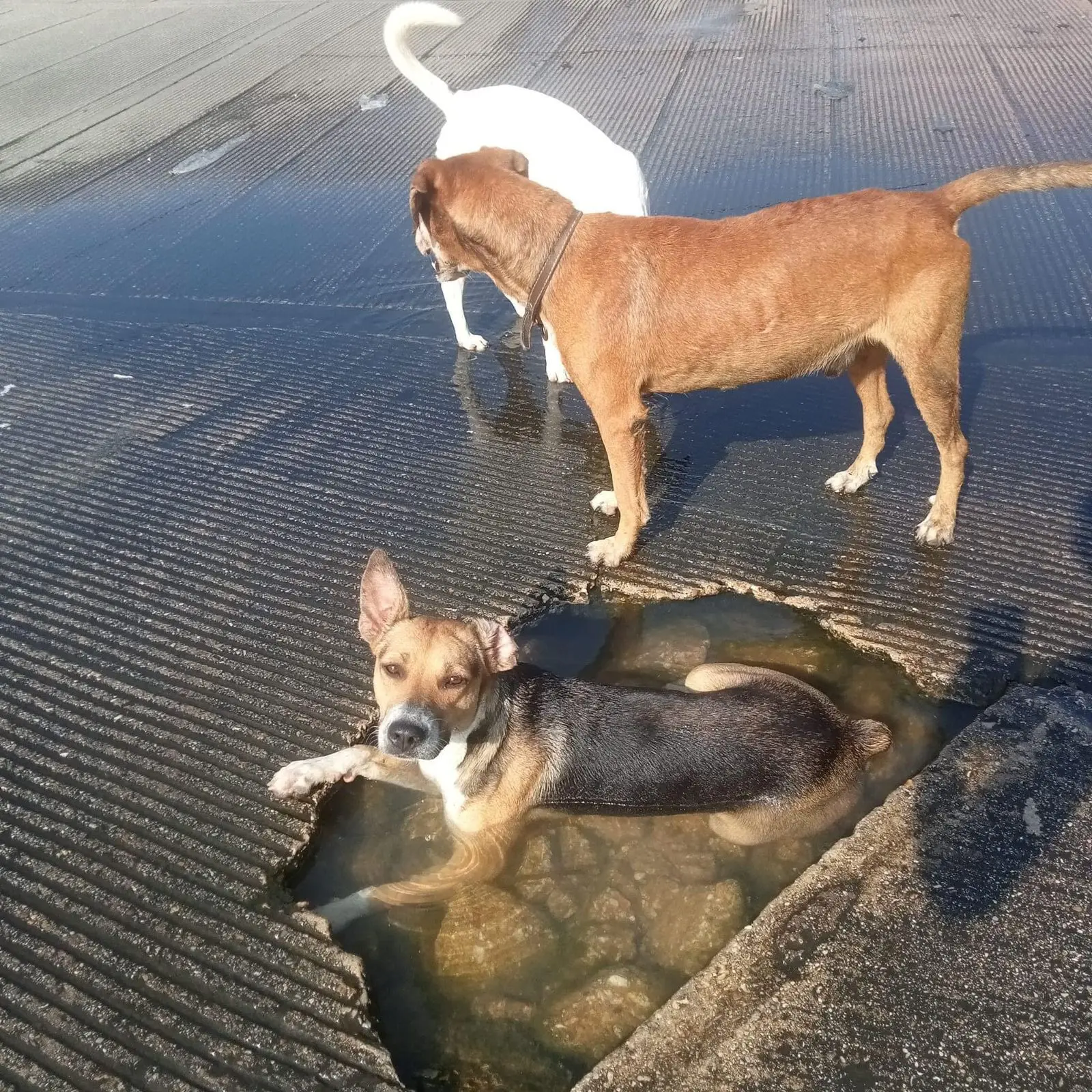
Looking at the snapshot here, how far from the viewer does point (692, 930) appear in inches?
113

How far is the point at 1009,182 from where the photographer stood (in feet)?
12.3

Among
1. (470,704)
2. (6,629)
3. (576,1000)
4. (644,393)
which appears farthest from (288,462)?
(576,1000)

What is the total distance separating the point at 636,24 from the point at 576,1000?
1200cm

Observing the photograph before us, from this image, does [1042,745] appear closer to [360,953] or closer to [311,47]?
[360,953]

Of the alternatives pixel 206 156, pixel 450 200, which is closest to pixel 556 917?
pixel 450 200

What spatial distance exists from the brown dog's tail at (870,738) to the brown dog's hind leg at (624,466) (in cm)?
138

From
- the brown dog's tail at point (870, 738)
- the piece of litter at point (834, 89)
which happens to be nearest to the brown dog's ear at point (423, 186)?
the brown dog's tail at point (870, 738)

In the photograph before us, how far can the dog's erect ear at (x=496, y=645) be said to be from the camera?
300 cm

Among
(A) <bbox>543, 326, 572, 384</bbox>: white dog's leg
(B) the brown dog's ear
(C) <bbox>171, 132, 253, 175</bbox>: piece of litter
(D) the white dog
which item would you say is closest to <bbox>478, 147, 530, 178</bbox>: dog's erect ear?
(B) the brown dog's ear

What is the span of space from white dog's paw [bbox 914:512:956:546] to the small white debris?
153 cm

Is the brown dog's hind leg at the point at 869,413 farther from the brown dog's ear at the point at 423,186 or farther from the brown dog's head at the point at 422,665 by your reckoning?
the brown dog's head at the point at 422,665

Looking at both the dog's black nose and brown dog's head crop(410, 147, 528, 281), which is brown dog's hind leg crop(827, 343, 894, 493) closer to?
brown dog's head crop(410, 147, 528, 281)

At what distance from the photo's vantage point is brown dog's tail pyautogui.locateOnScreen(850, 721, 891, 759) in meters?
3.20

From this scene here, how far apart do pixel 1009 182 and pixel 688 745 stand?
2.74 metres
